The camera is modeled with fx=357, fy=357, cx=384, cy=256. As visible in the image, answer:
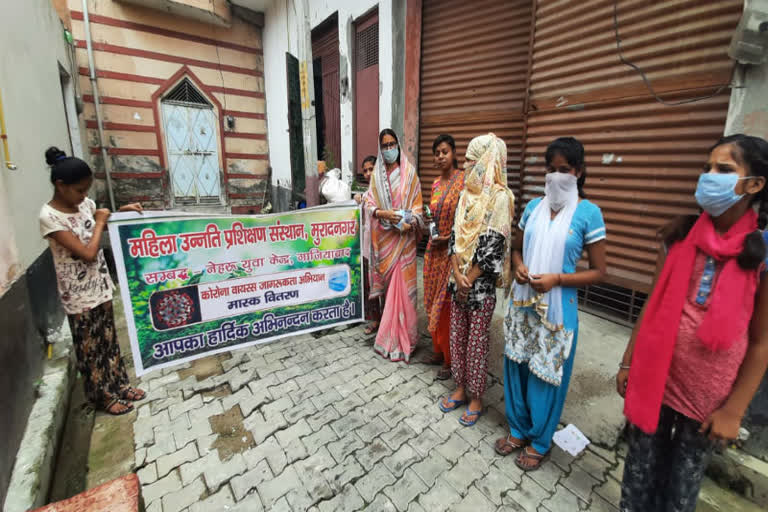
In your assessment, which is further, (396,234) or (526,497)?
(396,234)

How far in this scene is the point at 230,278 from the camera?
2889mm

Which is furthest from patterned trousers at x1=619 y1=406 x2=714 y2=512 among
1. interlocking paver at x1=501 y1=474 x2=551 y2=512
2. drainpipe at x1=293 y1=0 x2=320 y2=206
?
drainpipe at x1=293 y1=0 x2=320 y2=206

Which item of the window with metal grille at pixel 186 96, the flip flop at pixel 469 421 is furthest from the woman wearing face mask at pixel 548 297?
the window with metal grille at pixel 186 96

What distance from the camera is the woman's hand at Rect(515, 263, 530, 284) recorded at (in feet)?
6.00

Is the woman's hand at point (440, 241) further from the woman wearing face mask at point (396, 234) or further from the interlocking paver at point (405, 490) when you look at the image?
the interlocking paver at point (405, 490)

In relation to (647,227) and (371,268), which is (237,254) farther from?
(647,227)

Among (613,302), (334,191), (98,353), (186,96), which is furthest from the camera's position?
(186,96)

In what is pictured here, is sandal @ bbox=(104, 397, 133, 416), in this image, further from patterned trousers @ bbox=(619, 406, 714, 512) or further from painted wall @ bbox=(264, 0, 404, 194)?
painted wall @ bbox=(264, 0, 404, 194)

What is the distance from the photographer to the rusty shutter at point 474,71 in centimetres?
416

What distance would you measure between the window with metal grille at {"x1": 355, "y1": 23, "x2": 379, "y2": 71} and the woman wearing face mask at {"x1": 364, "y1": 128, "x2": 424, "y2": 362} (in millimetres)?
3478

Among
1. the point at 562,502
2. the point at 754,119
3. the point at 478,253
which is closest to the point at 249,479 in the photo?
the point at 562,502

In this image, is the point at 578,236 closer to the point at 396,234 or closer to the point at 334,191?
the point at 396,234

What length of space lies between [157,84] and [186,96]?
0.59 meters

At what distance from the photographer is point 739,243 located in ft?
3.86
